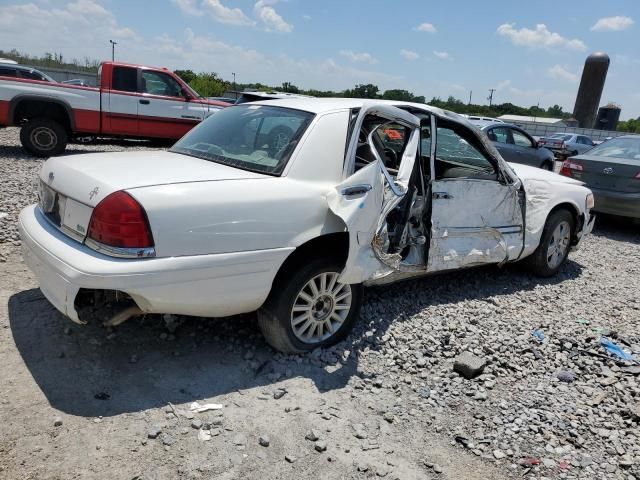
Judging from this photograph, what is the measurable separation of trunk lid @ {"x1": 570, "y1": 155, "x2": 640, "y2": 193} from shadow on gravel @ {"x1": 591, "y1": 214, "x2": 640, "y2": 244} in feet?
2.54

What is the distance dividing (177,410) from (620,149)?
8.85 meters

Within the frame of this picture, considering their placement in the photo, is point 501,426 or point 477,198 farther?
point 477,198

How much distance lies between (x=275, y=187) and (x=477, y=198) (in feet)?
7.22

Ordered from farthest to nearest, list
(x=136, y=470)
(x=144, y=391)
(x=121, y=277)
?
(x=144, y=391)
(x=121, y=277)
(x=136, y=470)

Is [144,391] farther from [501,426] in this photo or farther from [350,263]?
[501,426]

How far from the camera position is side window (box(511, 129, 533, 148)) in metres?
13.0

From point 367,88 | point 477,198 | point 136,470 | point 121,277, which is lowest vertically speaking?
point 136,470

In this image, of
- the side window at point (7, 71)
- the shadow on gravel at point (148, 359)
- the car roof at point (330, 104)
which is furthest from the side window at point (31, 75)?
the car roof at point (330, 104)

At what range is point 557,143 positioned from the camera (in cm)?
2541

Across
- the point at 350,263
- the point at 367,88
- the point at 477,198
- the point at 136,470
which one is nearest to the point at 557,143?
the point at 367,88

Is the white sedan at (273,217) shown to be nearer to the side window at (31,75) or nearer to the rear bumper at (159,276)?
the rear bumper at (159,276)

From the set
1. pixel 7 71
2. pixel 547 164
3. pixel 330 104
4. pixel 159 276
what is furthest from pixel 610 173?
pixel 7 71

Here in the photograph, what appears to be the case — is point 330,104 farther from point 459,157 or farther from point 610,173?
point 610,173

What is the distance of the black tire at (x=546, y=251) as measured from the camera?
5.50 m
